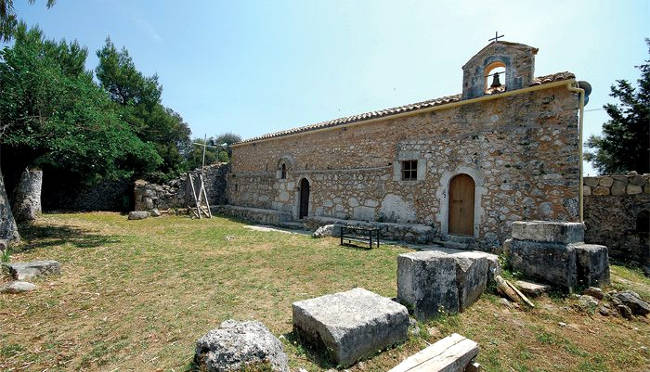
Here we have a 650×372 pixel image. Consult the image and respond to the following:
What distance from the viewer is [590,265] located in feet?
15.9

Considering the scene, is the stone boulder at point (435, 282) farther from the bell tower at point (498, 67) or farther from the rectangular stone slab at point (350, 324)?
the bell tower at point (498, 67)

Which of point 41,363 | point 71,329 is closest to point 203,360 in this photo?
point 41,363

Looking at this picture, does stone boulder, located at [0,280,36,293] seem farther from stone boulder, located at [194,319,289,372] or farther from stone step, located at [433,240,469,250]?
stone step, located at [433,240,469,250]

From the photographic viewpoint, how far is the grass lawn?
9.44 feet

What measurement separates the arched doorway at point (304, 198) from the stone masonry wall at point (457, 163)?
0.25 meters

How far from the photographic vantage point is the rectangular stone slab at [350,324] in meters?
2.60

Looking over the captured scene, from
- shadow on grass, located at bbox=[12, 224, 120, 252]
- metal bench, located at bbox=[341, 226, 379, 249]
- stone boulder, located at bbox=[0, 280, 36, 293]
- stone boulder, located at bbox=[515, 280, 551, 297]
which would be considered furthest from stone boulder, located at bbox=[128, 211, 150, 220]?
stone boulder, located at bbox=[515, 280, 551, 297]

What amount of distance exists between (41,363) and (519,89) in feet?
32.9

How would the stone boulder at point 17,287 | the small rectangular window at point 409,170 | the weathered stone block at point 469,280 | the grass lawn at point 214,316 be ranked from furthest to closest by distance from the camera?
the small rectangular window at point 409,170
the stone boulder at point 17,287
the weathered stone block at point 469,280
the grass lawn at point 214,316

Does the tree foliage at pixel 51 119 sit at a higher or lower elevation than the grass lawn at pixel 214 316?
higher

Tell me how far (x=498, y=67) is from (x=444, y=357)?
865 centimetres

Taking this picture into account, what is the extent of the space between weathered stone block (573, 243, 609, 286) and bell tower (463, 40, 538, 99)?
464 cm

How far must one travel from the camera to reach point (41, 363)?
271 centimetres

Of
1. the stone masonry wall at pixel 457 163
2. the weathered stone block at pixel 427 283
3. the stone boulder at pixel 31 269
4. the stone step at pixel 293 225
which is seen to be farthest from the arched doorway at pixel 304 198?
the weathered stone block at pixel 427 283
